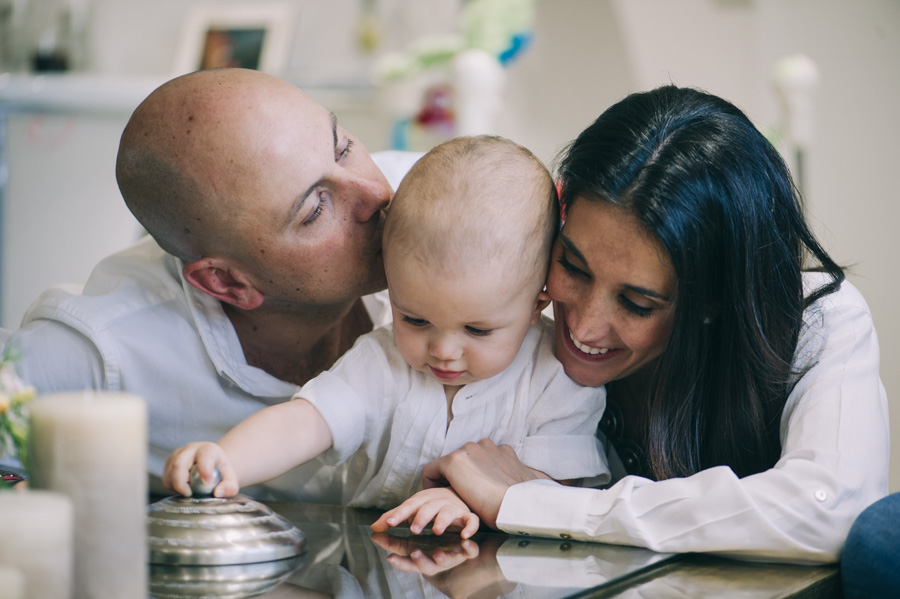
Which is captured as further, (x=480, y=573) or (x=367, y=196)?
(x=367, y=196)

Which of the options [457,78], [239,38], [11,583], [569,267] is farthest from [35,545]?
[239,38]

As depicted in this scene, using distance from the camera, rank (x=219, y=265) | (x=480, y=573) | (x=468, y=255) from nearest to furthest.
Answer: (x=480, y=573), (x=468, y=255), (x=219, y=265)

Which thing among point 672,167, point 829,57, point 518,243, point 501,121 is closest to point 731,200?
point 672,167

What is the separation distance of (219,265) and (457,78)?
1.62 metres

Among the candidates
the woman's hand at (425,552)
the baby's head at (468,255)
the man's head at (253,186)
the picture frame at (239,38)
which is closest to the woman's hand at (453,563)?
the woman's hand at (425,552)

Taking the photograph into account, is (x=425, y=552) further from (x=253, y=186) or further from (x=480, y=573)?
(x=253, y=186)

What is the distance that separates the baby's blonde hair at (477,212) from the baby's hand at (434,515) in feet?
0.91

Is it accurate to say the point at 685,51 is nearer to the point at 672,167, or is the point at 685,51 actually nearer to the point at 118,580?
the point at 672,167

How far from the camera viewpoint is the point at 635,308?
115 centimetres

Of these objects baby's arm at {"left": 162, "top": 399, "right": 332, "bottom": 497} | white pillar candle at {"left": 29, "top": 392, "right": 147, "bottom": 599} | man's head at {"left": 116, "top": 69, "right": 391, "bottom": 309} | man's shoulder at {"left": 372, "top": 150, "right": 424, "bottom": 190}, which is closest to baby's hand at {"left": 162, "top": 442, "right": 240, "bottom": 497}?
baby's arm at {"left": 162, "top": 399, "right": 332, "bottom": 497}

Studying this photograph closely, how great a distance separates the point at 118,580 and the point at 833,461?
73 centimetres

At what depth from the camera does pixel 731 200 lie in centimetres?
113

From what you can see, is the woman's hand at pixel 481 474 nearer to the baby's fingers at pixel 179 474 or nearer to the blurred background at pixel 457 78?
the baby's fingers at pixel 179 474

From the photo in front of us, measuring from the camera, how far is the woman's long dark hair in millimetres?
1123
